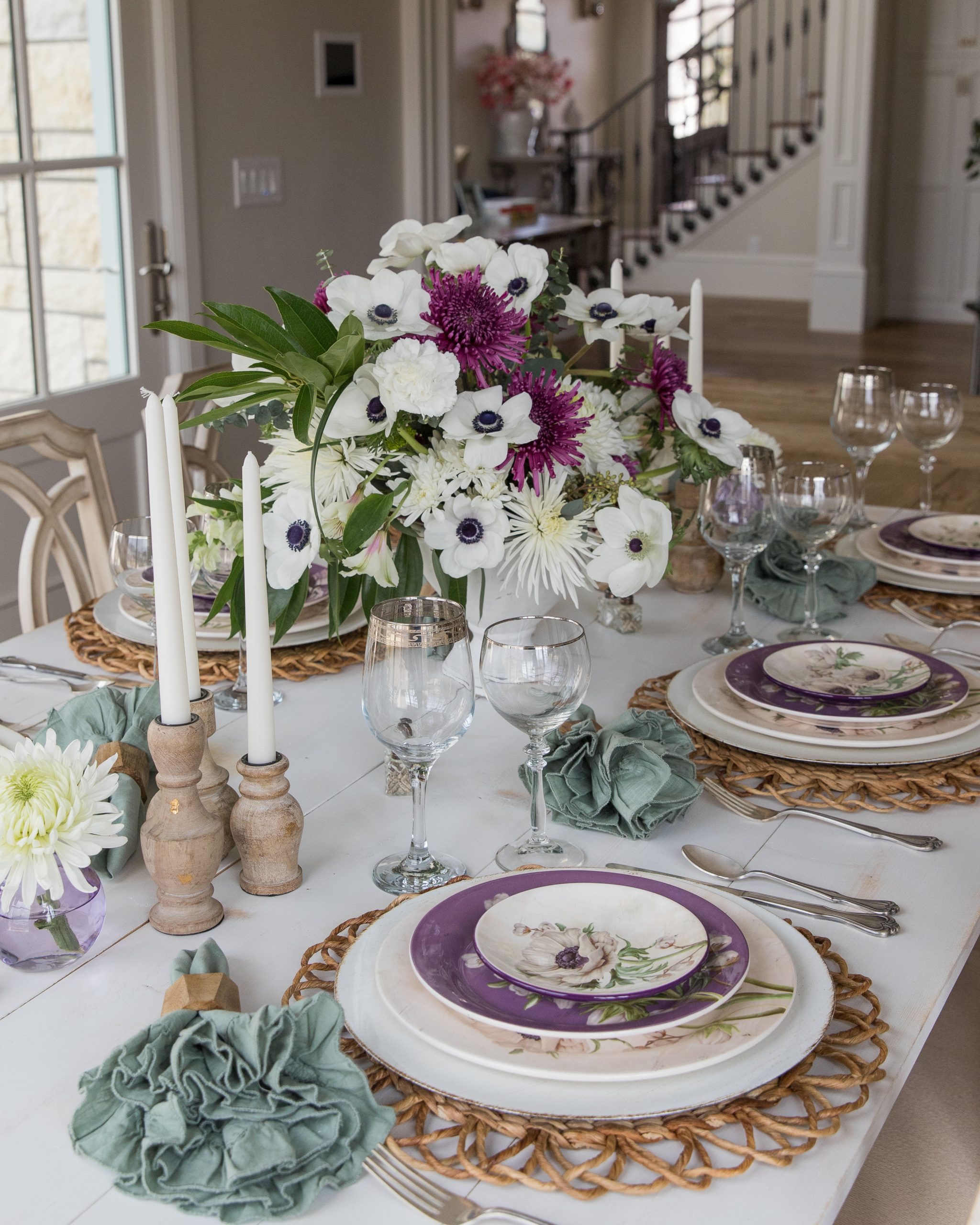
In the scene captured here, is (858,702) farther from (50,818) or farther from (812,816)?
(50,818)

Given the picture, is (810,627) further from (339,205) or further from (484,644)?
(339,205)

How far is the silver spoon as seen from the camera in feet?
2.94

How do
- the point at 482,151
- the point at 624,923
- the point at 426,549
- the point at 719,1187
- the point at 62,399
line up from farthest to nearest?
the point at 482,151
the point at 62,399
the point at 426,549
the point at 624,923
the point at 719,1187

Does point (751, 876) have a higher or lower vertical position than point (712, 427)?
lower

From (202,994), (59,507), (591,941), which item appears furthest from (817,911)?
(59,507)

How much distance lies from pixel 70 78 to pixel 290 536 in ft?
7.53

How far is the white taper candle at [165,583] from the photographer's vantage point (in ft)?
2.66

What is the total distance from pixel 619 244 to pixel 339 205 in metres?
6.38

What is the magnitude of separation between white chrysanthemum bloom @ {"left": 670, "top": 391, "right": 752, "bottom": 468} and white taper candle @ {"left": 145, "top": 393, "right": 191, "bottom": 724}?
510 millimetres

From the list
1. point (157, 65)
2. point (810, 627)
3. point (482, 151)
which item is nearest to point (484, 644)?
point (810, 627)

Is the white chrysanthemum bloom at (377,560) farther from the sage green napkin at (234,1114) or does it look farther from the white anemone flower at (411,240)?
the sage green napkin at (234,1114)

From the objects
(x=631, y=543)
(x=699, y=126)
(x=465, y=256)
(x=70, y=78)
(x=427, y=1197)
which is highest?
(x=699, y=126)

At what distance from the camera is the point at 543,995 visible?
2.47 feet

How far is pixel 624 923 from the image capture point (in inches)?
32.2
